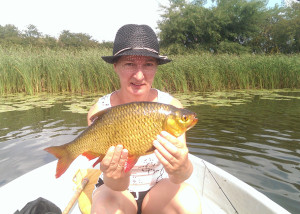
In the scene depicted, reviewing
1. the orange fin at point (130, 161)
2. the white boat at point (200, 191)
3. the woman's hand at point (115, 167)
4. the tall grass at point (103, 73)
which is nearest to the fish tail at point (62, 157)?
the woman's hand at point (115, 167)

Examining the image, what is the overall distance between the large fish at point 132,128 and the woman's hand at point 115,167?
4cm

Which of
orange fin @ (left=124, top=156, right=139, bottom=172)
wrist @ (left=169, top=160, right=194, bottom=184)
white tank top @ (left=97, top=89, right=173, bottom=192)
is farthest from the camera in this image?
white tank top @ (left=97, top=89, right=173, bottom=192)

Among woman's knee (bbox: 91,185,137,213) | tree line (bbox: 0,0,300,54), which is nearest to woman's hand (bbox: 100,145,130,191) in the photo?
woman's knee (bbox: 91,185,137,213)

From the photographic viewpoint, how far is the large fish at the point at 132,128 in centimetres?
161

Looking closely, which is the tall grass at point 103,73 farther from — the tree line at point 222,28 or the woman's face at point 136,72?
the tree line at point 222,28

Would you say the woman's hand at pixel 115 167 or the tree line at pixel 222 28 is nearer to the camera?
the woman's hand at pixel 115 167

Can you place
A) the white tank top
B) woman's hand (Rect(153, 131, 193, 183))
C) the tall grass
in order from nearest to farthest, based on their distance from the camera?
woman's hand (Rect(153, 131, 193, 183)), the white tank top, the tall grass

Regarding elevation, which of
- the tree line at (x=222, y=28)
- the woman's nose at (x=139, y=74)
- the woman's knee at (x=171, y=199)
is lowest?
the woman's knee at (x=171, y=199)

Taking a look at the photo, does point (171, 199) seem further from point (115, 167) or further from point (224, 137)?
point (224, 137)

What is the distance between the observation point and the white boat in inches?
89.7

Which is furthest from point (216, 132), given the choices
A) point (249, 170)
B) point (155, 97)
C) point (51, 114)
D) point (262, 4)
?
point (262, 4)

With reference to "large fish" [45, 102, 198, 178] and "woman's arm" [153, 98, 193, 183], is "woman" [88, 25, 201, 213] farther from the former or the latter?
"large fish" [45, 102, 198, 178]

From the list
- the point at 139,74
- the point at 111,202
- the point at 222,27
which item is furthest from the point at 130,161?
the point at 222,27

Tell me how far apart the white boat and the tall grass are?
7.51 meters
